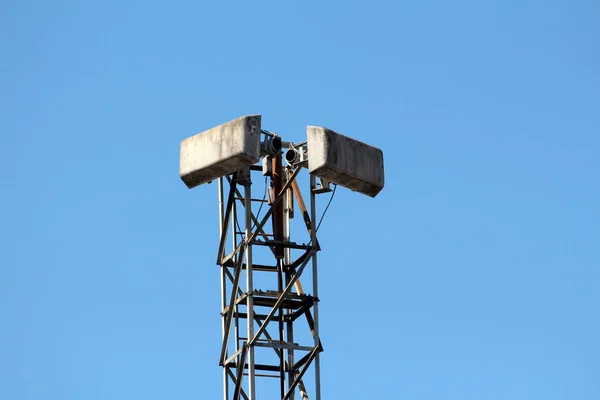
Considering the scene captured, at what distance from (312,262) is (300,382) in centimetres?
275

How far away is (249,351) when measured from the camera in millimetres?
57344

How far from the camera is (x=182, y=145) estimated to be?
59.6 metres

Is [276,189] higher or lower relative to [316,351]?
higher

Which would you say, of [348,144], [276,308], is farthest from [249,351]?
[348,144]

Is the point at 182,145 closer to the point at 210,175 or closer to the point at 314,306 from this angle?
the point at 210,175

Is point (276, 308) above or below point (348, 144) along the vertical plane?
below

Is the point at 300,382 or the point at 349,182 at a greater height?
the point at 349,182

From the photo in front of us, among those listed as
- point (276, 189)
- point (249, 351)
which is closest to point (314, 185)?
point (276, 189)

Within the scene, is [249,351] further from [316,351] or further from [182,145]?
[182,145]

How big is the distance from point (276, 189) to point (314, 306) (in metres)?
3.09

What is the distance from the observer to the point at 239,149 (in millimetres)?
57812

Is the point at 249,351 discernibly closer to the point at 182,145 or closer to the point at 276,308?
the point at 276,308

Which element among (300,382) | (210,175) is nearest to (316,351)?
(300,382)

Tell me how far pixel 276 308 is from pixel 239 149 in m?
3.68
